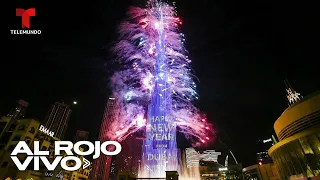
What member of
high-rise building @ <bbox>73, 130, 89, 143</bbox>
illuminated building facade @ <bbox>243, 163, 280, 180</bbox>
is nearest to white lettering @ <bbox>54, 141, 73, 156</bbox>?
illuminated building facade @ <bbox>243, 163, 280, 180</bbox>

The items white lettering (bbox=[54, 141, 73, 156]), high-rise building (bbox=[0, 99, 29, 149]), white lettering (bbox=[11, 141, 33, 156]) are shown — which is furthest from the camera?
high-rise building (bbox=[0, 99, 29, 149])

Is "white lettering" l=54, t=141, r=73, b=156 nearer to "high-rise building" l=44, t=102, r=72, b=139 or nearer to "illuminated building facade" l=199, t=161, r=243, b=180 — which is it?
"illuminated building facade" l=199, t=161, r=243, b=180

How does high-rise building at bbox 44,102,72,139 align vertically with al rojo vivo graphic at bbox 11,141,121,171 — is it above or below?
above

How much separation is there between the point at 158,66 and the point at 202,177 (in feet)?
167

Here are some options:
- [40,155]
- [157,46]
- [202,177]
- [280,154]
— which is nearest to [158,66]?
[157,46]

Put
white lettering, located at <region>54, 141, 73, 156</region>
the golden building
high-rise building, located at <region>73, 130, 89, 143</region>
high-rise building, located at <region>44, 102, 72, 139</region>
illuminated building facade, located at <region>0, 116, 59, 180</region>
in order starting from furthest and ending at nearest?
high-rise building, located at <region>73, 130, 89, 143</region>, high-rise building, located at <region>44, 102, 72, 139</region>, illuminated building facade, located at <region>0, 116, 59, 180</region>, the golden building, white lettering, located at <region>54, 141, 73, 156</region>

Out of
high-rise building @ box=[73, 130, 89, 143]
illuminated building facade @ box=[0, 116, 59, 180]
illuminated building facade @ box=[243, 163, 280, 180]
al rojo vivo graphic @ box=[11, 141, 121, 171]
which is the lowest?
al rojo vivo graphic @ box=[11, 141, 121, 171]

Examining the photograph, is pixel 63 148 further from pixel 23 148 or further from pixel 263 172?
pixel 263 172

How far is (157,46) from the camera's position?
99.8 ft

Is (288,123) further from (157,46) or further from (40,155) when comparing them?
(40,155)

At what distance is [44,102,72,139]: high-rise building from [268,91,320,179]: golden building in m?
66.3

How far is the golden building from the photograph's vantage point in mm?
28875

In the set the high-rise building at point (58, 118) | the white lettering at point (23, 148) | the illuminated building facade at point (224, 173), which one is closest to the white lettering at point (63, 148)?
the white lettering at point (23, 148)

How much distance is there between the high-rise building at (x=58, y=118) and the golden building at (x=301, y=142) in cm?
6631
